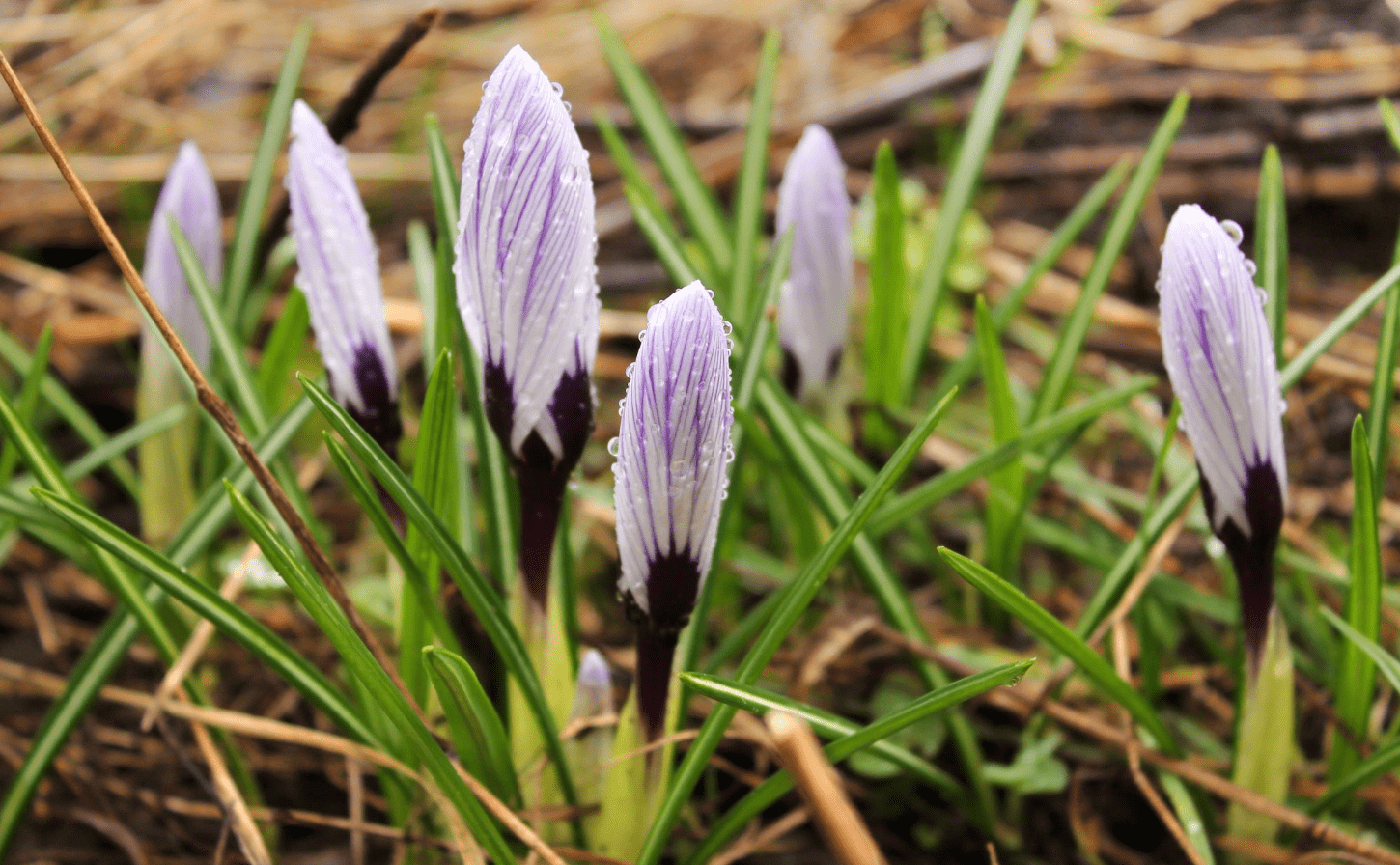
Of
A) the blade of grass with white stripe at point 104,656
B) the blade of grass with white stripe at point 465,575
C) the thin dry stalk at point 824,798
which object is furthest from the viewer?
the blade of grass with white stripe at point 104,656

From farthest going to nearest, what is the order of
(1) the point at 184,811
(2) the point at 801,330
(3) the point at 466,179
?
(2) the point at 801,330 < (1) the point at 184,811 < (3) the point at 466,179

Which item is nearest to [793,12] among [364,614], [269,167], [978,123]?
[978,123]

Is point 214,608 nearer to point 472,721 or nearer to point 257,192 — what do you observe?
point 472,721

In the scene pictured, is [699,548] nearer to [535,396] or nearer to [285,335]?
[535,396]

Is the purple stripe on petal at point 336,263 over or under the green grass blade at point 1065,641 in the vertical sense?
over

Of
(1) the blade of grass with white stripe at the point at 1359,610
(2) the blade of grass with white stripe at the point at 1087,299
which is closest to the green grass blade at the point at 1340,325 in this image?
(1) the blade of grass with white stripe at the point at 1359,610

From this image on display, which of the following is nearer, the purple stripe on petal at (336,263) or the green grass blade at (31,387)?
the purple stripe on petal at (336,263)

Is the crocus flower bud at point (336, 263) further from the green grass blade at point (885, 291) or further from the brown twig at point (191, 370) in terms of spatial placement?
the green grass blade at point (885, 291)
